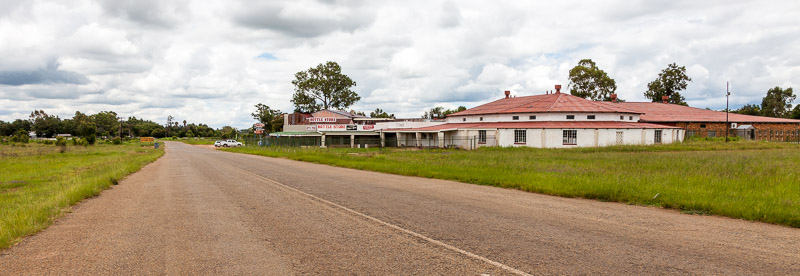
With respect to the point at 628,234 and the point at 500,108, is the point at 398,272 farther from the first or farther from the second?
the point at 500,108

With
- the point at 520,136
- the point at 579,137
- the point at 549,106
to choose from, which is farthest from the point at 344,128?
the point at 579,137

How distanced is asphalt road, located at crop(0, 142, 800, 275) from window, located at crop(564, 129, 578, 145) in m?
36.5

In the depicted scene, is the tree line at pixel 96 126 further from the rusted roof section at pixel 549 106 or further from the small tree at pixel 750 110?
the small tree at pixel 750 110

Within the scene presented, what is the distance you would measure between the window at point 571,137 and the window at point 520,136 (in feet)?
13.4

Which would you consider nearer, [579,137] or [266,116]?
[579,137]

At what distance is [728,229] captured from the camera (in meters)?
7.53

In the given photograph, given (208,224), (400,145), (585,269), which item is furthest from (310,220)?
(400,145)

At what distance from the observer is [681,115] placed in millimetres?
62094

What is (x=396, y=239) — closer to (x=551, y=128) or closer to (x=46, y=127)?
(x=551, y=128)

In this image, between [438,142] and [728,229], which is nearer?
[728,229]

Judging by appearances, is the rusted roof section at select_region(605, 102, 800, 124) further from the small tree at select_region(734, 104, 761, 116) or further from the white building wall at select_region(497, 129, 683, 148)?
the small tree at select_region(734, 104, 761, 116)

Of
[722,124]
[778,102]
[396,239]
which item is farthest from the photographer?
[778,102]

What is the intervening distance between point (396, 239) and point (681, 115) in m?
68.2

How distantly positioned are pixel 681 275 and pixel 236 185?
13062 millimetres
